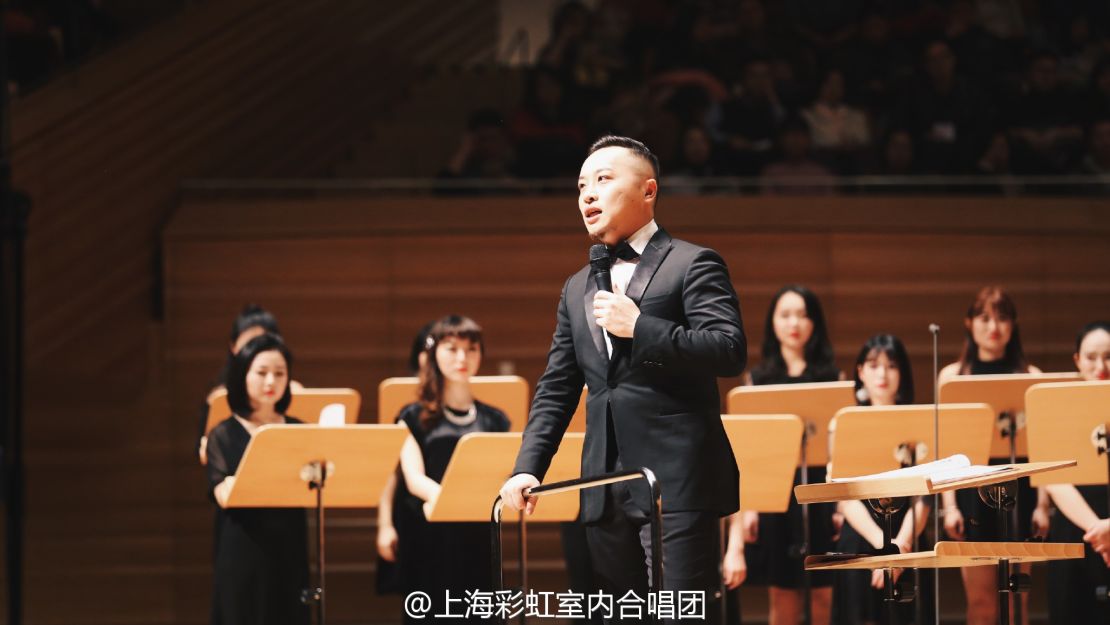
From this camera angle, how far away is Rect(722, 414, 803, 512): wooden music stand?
4.25 meters

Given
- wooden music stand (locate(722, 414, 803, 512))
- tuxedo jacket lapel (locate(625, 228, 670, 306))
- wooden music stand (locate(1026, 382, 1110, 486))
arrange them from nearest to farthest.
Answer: tuxedo jacket lapel (locate(625, 228, 670, 306)) → wooden music stand (locate(1026, 382, 1110, 486)) → wooden music stand (locate(722, 414, 803, 512))

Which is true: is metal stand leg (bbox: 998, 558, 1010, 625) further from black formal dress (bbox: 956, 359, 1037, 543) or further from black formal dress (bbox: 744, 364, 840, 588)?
black formal dress (bbox: 744, 364, 840, 588)

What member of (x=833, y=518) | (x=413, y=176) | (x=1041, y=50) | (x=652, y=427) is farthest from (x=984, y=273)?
(x=652, y=427)

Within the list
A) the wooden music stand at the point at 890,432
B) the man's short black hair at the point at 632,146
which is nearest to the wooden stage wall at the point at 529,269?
the wooden music stand at the point at 890,432

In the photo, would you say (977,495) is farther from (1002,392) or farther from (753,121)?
(753,121)

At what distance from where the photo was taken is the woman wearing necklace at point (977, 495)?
191 inches

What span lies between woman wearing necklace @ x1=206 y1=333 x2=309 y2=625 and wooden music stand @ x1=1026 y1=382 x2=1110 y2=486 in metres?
2.26

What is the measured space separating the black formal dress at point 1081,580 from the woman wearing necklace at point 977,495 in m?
0.12

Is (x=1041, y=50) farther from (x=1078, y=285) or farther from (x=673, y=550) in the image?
(x=673, y=550)

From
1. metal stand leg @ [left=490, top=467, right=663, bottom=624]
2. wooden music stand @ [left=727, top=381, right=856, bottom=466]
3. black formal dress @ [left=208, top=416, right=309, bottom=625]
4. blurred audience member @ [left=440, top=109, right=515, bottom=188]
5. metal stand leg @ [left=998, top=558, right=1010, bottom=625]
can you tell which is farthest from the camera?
blurred audience member @ [left=440, top=109, right=515, bottom=188]

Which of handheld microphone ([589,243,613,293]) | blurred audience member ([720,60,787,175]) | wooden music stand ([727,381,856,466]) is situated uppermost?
blurred audience member ([720,60,787,175])

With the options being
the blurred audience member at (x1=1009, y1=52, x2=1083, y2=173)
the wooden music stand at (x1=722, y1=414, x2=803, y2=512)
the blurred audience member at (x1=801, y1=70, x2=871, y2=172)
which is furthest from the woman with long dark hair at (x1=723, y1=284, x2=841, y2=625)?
the blurred audience member at (x1=1009, y1=52, x2=1083, y2=173)

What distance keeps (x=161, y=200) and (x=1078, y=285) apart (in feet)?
14.6

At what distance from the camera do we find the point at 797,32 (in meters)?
8.42
